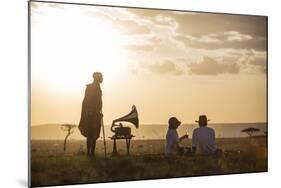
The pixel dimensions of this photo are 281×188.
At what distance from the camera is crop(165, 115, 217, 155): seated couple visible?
2625 mm

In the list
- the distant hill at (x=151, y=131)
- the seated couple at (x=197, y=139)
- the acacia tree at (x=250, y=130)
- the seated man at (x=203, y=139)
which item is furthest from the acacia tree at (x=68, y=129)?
the acacia tree at (x=250, y=130)

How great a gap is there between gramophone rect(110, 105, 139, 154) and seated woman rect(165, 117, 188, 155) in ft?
0.66

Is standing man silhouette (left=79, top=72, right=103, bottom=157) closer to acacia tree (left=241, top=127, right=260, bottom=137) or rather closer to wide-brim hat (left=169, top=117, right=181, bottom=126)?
wide-brim hat (left=169, top=117, right=181, bottom=126)

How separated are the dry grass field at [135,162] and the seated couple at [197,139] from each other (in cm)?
3

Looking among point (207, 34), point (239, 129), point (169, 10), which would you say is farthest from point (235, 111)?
point (169, 10)

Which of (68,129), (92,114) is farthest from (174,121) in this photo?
(68,129)

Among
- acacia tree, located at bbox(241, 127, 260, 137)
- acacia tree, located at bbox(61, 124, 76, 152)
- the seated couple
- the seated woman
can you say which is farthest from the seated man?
acacia tree, located at bbox(61, 124, 76, 152)

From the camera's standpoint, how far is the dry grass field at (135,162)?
241 centimetres

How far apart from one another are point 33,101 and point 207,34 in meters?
1.06

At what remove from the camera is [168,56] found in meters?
2.62

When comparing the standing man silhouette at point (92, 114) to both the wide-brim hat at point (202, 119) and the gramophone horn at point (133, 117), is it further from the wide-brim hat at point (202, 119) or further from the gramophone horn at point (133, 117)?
the wide-brim hat at point (202, 119)

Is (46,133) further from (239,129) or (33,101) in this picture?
(239,129)

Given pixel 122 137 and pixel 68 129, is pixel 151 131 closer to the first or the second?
pixel 122 137

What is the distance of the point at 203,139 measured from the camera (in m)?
2.70
